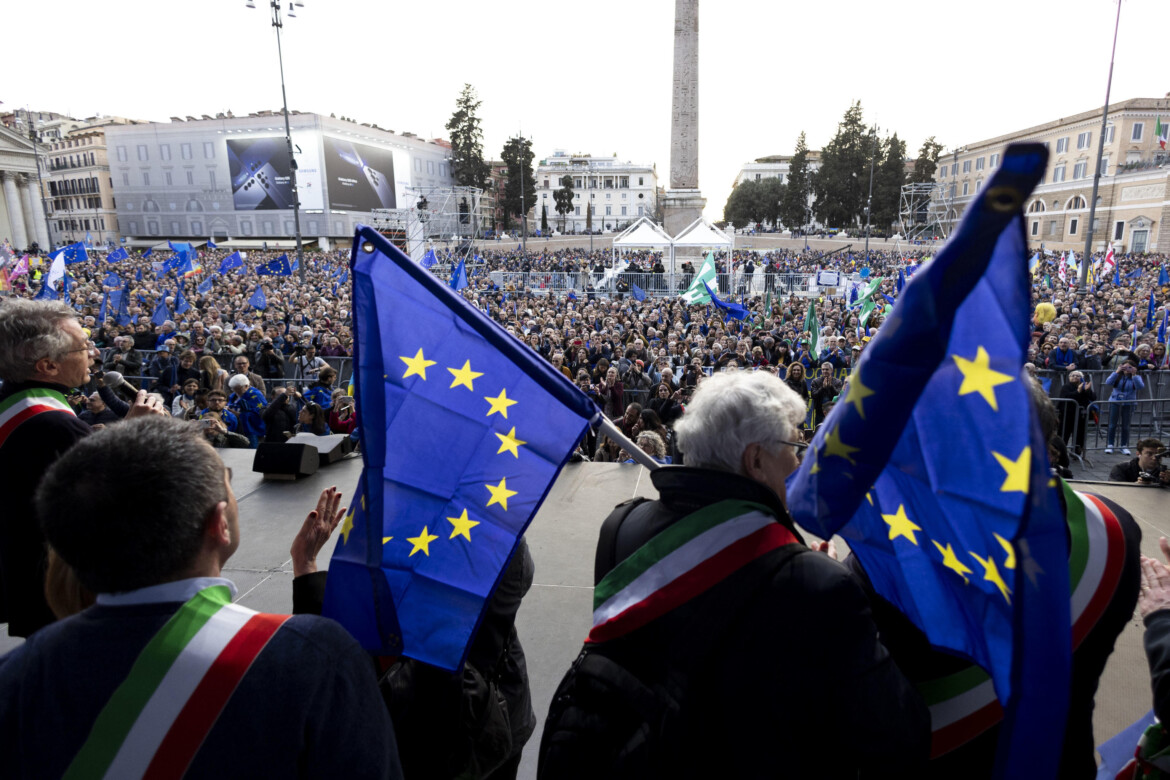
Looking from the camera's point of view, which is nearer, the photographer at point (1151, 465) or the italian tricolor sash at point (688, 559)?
the italian tricolor sash at point (688, 559)

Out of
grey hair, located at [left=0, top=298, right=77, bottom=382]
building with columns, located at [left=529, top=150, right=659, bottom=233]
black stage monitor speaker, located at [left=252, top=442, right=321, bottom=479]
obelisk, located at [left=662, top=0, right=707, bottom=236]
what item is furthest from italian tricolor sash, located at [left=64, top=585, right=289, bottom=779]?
building with columns, located at [left=529, top=150, right=659, bottom=233]

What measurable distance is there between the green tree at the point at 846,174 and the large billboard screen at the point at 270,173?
49187 mm

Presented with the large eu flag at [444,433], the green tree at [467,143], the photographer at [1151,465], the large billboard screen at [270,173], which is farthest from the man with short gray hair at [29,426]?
the green tree at [467,143]

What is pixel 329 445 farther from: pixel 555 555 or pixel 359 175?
pixel 359 175

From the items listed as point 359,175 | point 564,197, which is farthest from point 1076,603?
point 564,197

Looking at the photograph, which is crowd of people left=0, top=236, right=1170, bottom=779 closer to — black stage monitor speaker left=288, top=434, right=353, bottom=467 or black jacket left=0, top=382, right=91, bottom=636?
black jacket left=0, top=382, right=91, bottom=636

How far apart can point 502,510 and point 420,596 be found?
0.34 m

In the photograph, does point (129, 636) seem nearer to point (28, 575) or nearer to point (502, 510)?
point (502, 510)

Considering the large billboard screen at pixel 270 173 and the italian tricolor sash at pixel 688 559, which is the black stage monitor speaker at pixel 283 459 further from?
the large billboard screen at pixel 270 173

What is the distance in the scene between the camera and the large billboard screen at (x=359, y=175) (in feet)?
187

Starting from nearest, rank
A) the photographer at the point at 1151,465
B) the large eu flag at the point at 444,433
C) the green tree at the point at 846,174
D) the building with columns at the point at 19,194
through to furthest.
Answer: the large eu flag at the point at 444,433, the photographer at the point at 1151,465, the building with columns at the point at 19,194, the green tree at the point at 846,174

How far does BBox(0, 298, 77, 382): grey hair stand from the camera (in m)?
2.23

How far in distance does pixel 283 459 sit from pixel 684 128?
1086 inches

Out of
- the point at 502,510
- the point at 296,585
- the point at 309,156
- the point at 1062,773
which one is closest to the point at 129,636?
the point at 296,585
